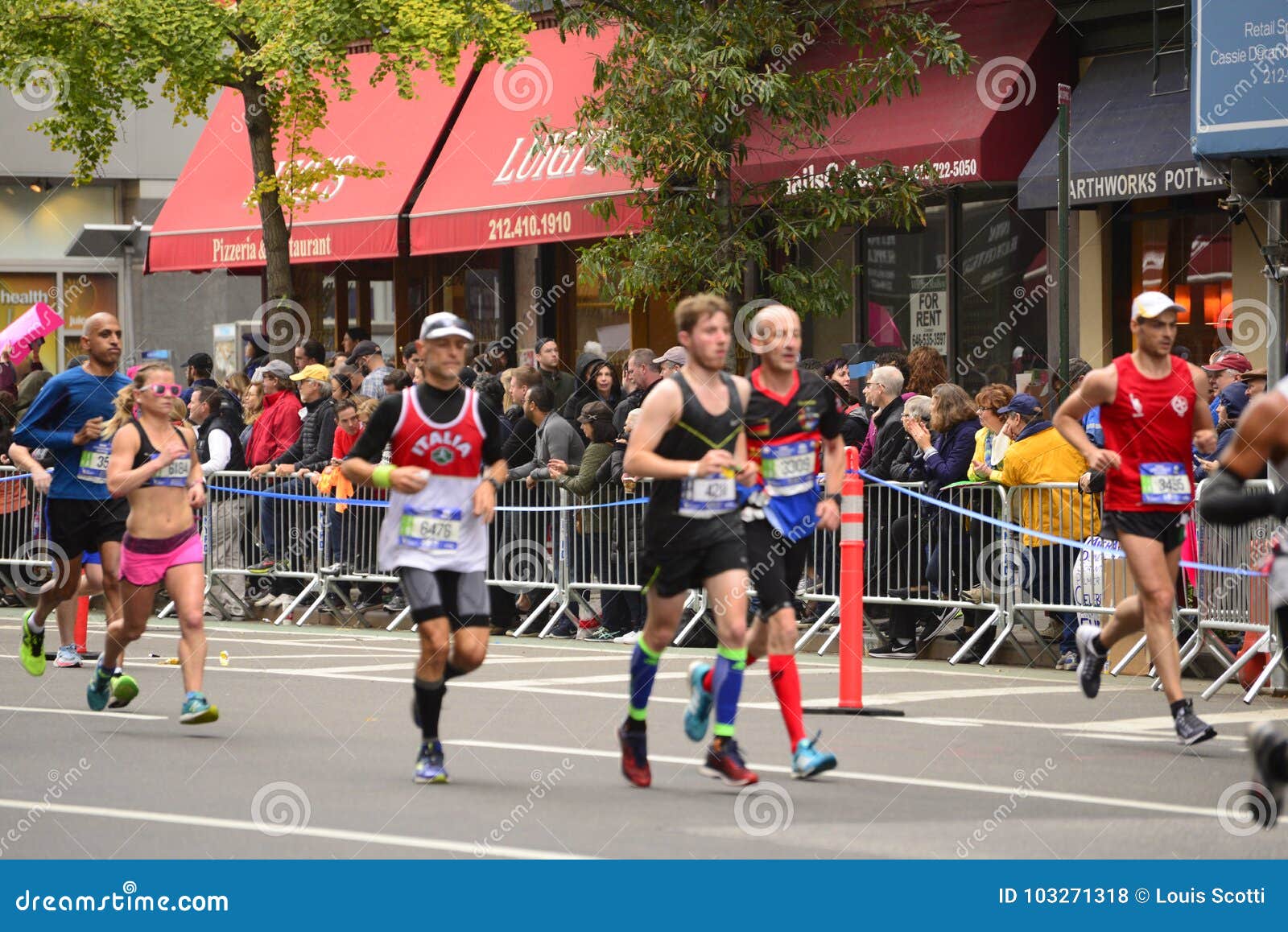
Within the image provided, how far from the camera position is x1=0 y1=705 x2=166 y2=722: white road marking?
11367 mm

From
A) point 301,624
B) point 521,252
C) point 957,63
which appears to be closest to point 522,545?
point 301,624

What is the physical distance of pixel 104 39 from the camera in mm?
22891

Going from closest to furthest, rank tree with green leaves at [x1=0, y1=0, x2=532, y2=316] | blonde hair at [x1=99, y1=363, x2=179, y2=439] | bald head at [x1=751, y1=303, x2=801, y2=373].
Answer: bald head at [x1=751, y1=303, x2=801, y2=373], blonde hair at [x1=99, y1=363, x2=179, y2=439], tree with green leaves at [x1=0, y1=0, x2=532, y2=316]

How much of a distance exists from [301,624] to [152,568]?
23.8 ft

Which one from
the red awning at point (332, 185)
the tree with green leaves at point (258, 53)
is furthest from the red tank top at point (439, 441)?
the red awning at point (332, 185)

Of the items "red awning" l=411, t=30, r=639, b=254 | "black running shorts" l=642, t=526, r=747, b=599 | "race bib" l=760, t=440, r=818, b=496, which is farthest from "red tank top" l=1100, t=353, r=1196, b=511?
"red awning" l=411, t=30, r=639, b=254

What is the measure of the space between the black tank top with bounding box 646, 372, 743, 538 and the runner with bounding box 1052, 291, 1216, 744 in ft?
7.01

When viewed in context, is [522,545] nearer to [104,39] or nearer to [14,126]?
[104,39]

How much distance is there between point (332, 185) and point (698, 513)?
18.8 metres

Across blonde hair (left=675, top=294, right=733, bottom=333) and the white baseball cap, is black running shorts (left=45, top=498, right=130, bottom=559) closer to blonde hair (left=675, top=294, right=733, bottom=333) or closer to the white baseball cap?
blonde hair (left=675, top=294, right=733, bottom=333)

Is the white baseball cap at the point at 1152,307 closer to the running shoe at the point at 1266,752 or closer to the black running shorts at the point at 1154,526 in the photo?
the black running shorts at the point at 1154,526

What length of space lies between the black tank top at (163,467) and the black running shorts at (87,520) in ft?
4.57

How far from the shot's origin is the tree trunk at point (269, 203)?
2388cm

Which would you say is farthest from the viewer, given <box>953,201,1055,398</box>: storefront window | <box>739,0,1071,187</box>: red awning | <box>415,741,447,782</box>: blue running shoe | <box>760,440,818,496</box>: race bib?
<box>953,201,1055,398</box>: storefront window
